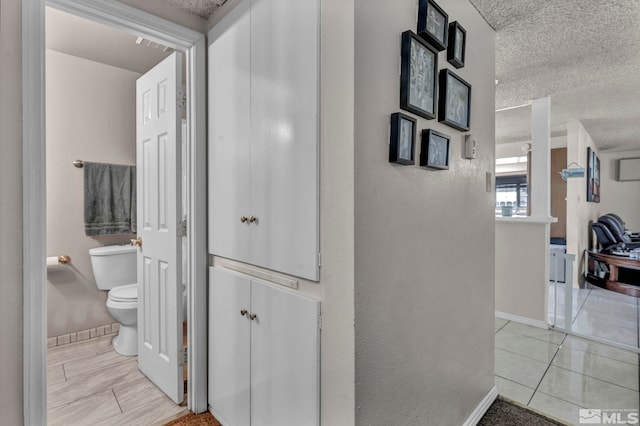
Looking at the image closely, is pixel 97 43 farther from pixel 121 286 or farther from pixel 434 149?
pixel 434 149

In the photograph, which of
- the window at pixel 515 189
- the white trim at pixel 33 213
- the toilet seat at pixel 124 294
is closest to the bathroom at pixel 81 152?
the toilet seat at pixel 124 294

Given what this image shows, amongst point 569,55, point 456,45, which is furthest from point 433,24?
point 569,55

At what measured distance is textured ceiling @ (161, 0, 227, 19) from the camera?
1.67 metres

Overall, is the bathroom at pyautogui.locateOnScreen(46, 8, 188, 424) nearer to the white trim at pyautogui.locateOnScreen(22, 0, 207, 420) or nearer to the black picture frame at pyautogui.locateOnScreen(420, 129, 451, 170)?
the white trim at pyautogui.locateOnScreen(22, 0, 207, 420)

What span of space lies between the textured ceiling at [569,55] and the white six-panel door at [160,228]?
1.80 metres

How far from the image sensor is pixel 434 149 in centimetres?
139

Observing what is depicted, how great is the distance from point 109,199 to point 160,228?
1278 mm

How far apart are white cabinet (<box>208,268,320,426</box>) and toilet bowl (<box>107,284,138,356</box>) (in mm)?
1005

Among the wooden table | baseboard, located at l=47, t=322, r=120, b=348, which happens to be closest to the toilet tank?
baseboard, located at l=47, t=322, r=120, b=348

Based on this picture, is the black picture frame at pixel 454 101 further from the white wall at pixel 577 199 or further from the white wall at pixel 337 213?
the white wall at pixel 577 199

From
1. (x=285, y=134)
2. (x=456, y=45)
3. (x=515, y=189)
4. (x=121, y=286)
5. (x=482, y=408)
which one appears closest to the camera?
(x=285, y=134)

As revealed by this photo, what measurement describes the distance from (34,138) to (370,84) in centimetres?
136

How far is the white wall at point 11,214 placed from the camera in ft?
4.23

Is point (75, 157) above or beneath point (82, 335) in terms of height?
above
